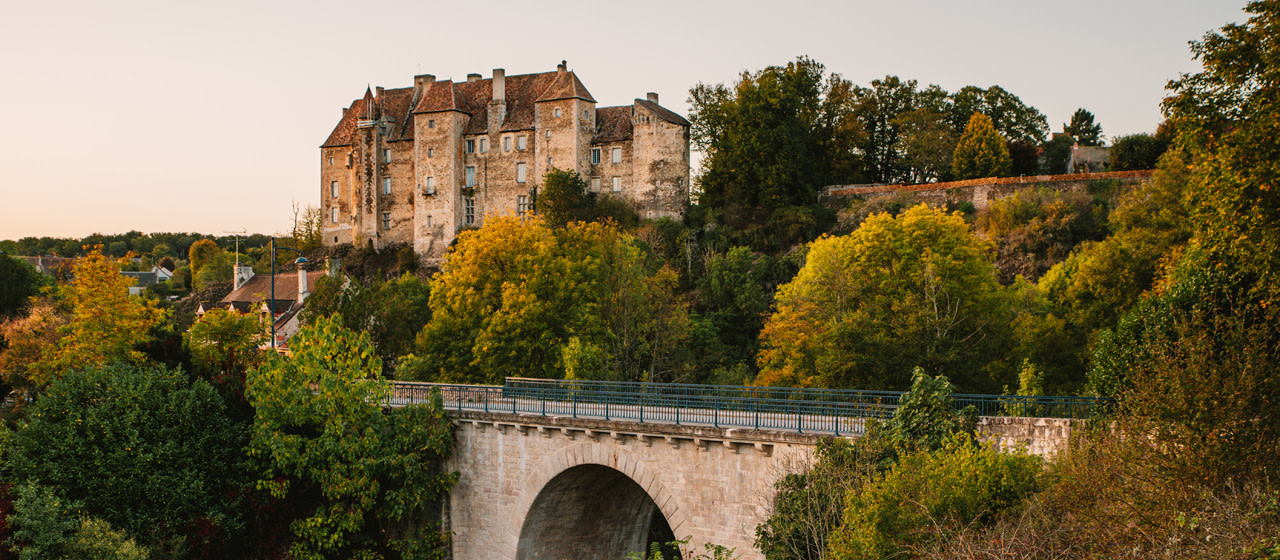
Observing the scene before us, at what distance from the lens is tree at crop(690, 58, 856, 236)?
187 ft

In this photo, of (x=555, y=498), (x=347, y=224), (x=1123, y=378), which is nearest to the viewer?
(x=1123, y=378)

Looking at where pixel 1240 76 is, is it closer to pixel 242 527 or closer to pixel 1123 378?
pixel 1123 378

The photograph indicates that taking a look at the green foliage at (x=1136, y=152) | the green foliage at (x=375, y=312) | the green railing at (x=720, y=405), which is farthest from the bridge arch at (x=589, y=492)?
the green foliage at (x=1136, y=152)

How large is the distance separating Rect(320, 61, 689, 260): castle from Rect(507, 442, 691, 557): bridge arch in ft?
109

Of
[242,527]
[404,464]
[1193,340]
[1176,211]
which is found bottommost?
[242,527]

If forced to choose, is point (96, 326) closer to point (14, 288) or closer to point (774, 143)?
point (14, 288)

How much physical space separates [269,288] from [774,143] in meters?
31.0

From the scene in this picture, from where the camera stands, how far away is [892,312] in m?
33.4

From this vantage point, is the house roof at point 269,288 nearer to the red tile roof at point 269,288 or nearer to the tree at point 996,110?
the red tile roof at point 269,288

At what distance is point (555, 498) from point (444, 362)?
12385 mm

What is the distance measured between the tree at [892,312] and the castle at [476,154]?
75.0 ft

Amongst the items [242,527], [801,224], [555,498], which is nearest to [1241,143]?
[555,498]

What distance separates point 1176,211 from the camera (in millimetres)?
33781

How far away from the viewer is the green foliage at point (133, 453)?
2405 cm
